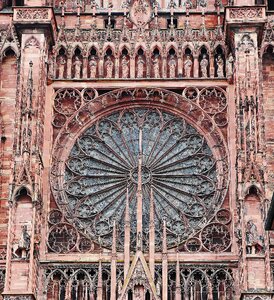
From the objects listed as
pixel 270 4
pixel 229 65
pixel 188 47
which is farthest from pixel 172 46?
pixel 270 4

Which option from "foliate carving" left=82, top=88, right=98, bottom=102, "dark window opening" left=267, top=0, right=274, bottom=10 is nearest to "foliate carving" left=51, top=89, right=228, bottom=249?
"foliate carving" left=82, top=88, right=98, bottom=102

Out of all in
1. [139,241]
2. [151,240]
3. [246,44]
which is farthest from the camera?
[246,44]

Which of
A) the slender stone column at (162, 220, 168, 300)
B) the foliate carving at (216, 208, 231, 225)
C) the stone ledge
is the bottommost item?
the slender stone column at (162, 220, 168, 300)

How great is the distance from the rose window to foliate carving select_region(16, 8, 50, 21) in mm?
3511

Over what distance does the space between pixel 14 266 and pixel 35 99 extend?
5.06 metres

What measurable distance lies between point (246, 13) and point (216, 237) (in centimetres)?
671

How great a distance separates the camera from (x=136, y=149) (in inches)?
1212

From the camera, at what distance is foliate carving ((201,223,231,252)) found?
95.2ft

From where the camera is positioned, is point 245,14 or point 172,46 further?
point 172,46

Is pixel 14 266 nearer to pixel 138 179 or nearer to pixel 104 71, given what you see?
pixel 138 179

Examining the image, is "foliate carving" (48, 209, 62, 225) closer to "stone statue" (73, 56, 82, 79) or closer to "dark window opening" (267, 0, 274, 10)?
"stone statue" (73, 56, 82, 79)

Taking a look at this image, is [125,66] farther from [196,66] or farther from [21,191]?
[21,191]

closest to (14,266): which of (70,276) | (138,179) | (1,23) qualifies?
(70,276)

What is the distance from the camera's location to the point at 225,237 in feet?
95.7
